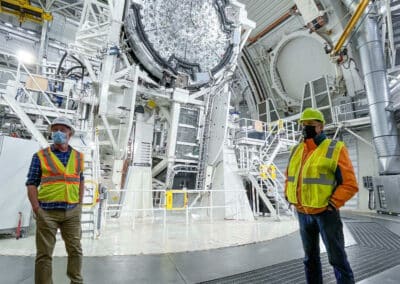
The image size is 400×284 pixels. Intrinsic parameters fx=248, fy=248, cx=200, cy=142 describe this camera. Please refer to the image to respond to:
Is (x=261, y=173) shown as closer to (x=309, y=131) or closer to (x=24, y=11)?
(x=309, y=131)

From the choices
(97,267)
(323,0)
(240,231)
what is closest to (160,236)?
(240,231)

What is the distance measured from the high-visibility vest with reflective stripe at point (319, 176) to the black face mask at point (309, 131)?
0.10 meters

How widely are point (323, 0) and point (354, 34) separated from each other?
69.6 inches

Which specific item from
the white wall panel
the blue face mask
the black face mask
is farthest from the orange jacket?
the white wall panel

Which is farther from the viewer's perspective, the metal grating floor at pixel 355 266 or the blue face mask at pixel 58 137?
the metal grating floor at pixel 355 266

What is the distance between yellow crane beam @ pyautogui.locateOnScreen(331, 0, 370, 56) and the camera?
7133 millimetres

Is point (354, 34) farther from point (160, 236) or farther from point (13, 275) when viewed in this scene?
point (13, 275)

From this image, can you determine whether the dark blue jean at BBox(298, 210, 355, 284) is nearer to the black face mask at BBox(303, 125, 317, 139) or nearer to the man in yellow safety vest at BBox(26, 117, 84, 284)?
the black face mask at BBox(303, 125, 317, 139)

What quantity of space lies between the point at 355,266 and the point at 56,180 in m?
2.88

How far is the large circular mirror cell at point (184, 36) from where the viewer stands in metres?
6.14

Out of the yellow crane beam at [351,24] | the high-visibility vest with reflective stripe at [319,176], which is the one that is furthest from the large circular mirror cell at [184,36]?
the high-visibility vest with reflective stripe at [319,176]

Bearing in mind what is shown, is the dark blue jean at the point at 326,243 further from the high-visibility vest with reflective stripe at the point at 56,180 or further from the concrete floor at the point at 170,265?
the high-visibility vest with reflective stripe at the point at 56,180

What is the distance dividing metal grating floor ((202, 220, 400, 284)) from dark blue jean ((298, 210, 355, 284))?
436 mm

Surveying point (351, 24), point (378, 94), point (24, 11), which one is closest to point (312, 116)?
point (378, 94)
